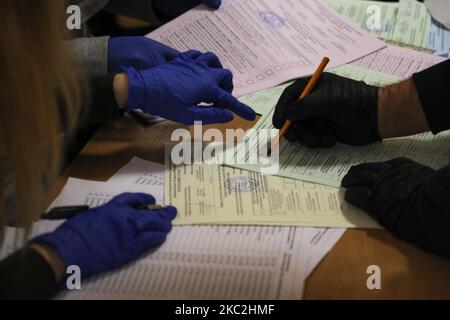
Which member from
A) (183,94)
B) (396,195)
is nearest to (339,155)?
(396,195)

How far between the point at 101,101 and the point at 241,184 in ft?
0.84

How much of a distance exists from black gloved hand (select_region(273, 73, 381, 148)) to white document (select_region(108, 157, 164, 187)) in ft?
0.64

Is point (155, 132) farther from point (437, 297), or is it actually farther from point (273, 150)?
point (437, 297)

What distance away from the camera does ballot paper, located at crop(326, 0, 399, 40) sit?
113 cm

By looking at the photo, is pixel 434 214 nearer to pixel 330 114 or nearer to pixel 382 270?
pixel 382 270

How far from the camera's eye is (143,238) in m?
0.67

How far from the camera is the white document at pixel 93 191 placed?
0.76m

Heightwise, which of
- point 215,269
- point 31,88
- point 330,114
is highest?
point 31,88

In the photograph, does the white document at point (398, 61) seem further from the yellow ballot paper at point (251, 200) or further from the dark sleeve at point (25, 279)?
the dark sleeve at point (25, 279)

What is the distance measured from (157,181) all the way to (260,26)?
1.42 ft

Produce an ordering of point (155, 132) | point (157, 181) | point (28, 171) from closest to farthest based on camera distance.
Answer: point (28, 171) → point (157, 181) → point (155, 132)

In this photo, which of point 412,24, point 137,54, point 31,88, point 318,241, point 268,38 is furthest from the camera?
point 412,24

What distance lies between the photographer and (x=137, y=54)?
0.95 metres
